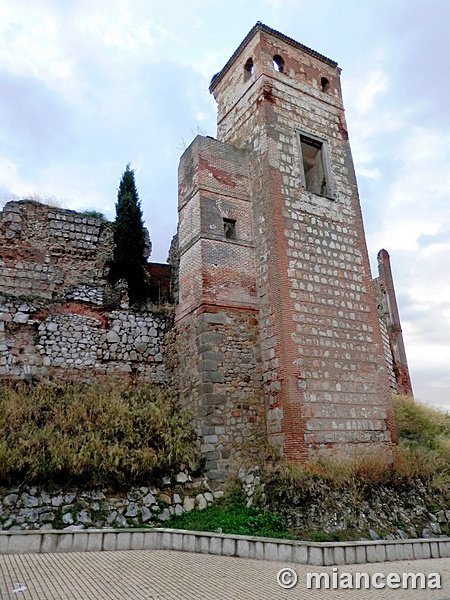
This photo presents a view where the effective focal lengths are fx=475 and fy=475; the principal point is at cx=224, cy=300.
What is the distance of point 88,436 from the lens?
7.89 meters

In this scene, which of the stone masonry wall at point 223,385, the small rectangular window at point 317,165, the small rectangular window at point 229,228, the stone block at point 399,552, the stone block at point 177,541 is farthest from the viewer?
the small rectangular window at point 317,165

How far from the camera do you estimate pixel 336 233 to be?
430 inches

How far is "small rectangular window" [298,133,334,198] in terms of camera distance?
11516 millimetres

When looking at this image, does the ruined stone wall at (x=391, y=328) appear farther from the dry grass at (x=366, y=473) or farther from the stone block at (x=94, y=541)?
the stone block at (x=94, y=541)

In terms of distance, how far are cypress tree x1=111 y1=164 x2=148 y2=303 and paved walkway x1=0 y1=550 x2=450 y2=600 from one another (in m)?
7.44

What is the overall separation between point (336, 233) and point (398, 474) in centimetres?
527

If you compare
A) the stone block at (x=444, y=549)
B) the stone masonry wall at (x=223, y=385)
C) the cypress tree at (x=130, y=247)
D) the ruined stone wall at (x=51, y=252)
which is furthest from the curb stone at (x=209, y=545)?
the cypress tree at (x=130, y=247)

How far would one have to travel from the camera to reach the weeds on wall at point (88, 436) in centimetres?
722

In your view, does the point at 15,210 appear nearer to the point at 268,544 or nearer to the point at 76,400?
the point at 76,400

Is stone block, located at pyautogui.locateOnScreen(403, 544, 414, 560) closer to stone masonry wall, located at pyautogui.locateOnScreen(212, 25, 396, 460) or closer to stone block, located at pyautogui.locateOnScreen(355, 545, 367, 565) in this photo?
stone block, located at pyautogui.locateOnScreen(355, 545, 367, 565)

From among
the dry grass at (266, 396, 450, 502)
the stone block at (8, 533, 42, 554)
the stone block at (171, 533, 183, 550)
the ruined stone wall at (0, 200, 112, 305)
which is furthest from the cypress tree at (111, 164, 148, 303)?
the stone block at (8, 533, 42, 554)

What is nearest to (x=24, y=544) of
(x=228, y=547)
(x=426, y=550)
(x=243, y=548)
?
(x=228, y=547)

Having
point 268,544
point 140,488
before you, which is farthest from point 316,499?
point 140,488

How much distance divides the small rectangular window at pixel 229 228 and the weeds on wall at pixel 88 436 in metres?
3.84
